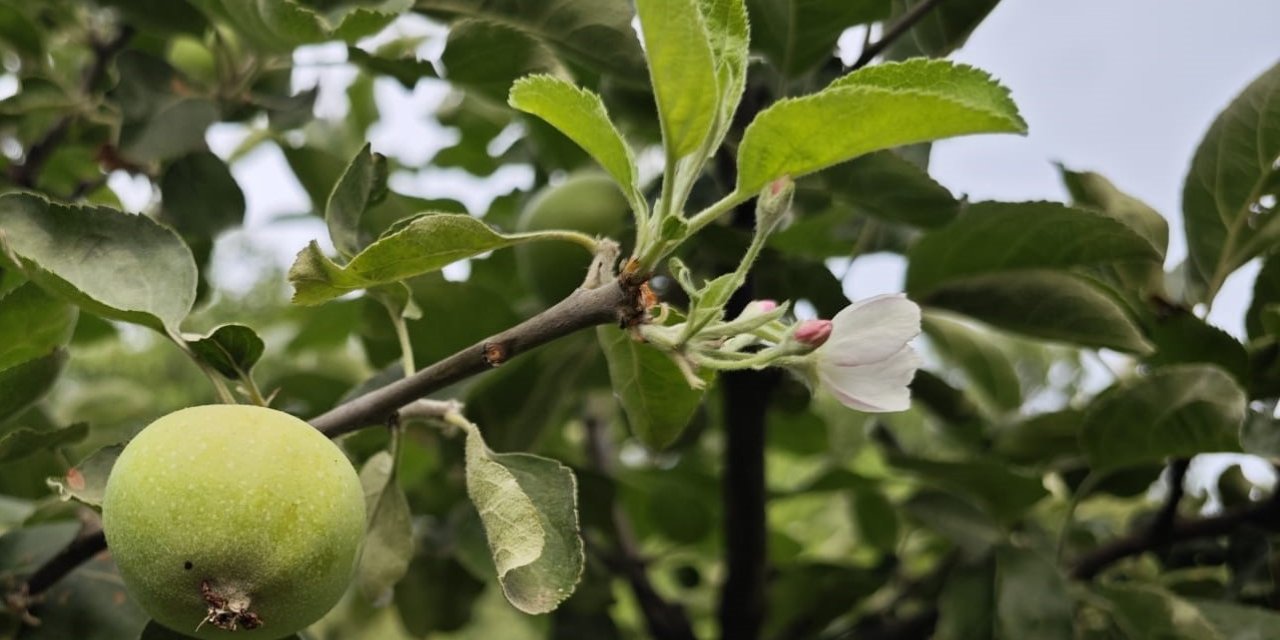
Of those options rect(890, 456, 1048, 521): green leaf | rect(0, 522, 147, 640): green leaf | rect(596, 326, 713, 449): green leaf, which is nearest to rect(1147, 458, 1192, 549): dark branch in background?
rect(890, 456, 1048, 521): green leaf

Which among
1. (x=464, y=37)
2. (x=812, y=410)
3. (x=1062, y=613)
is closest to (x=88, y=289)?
(x=464, y=37)

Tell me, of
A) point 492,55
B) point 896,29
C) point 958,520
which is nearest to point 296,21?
point 492,55

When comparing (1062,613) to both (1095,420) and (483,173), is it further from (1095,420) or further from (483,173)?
(483,173)

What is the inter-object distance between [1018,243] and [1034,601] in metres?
0.30

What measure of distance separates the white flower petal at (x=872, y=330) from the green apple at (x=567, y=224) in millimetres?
432

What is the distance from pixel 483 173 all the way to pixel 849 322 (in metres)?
0.92

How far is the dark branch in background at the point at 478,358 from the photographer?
2.02 feet

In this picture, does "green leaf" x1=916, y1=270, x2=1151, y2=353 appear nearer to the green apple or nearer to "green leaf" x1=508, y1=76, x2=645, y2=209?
the green apple

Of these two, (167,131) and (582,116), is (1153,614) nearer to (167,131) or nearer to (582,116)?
(582,116)

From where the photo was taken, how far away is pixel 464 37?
3.04ft

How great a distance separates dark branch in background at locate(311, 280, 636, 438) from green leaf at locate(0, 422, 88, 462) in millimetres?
198

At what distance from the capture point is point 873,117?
576mm

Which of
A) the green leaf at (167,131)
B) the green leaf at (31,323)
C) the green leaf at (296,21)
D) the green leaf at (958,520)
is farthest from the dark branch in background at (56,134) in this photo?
the green leaf at (958,520)

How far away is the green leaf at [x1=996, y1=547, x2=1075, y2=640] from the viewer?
3.09 feet
